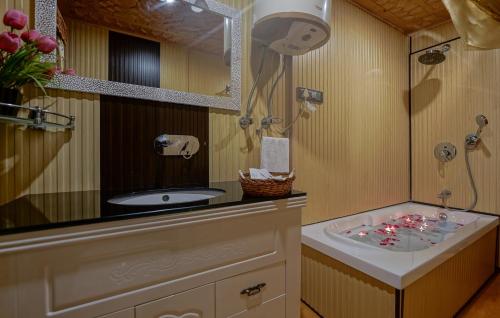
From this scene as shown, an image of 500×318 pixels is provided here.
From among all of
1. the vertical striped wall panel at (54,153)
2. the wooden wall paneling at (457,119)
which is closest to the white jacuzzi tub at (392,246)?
the wooden wall paneling at (457,119)

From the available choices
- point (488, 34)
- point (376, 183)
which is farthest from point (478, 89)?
point (376, 183)

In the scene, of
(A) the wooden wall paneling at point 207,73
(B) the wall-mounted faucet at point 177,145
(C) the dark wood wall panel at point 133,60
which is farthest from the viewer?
(A) the wooden wall paneling at point 207,73

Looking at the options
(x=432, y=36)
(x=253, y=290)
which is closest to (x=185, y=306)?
(x=253, y=290)

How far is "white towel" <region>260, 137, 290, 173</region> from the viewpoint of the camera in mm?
1525

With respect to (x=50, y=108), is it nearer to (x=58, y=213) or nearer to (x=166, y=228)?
(x=58, y=213)

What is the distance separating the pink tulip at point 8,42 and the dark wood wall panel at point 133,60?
383mm

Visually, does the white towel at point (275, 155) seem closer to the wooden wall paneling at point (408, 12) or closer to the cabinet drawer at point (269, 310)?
the cabinet drawer at point (269, 310)

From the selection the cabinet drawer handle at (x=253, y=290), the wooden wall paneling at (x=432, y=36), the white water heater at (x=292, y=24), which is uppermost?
the wooden wall paneling at (x=432, y=36)

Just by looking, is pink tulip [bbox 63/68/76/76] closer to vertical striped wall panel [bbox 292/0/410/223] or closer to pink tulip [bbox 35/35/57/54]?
pink tulip [bbox 35/35/57/54]

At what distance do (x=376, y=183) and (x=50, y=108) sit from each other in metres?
2.53

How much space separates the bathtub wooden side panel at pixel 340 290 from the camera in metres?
1.18

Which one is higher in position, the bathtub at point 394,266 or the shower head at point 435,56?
the shower head at point 435,56

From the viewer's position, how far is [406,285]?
110cm

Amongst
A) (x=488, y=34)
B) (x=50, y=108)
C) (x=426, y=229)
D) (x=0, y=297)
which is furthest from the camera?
(x=426, y=229)
